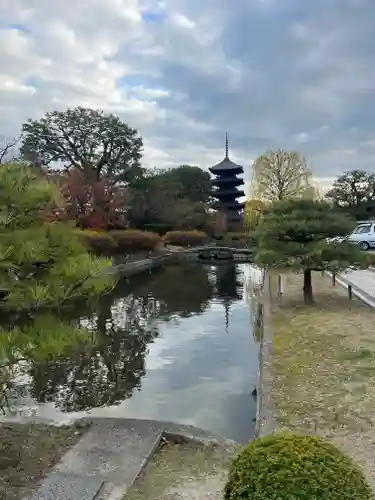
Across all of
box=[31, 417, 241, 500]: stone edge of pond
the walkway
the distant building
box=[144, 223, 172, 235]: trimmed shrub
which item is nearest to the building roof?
the distant building

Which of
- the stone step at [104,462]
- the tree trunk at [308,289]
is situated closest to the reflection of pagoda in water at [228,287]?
the tree trunk at [308,289]

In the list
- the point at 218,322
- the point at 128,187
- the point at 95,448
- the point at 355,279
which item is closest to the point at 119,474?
the point at 95,448

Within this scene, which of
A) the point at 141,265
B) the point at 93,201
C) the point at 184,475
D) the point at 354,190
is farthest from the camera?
the point at 354,190

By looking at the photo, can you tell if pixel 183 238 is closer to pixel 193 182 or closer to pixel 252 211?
pixel 252 211

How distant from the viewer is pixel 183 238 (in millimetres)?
38969

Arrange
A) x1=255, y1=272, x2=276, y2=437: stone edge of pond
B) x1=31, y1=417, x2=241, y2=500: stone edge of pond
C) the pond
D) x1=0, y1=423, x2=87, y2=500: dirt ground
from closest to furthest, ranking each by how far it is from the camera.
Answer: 1. x1=31, y1=417, x2=241, y2=500: stone edge of pond
2. x1=0, y1=423, x2=87, y2=500: dirt ground
3. x1=255, y1=272, x2=276, y2=437: stone edge of pond
4. the pond

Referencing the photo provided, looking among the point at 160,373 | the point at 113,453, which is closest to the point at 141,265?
the point at 160,373

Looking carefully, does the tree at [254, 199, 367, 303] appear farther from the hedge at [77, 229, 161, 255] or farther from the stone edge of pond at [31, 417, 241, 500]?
the hedge at [77, 229, 161, 255]

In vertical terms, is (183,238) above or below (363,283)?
above

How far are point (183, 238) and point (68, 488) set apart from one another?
117 feet

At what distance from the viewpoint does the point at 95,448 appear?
419cm

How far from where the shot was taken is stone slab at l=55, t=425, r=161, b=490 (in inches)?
145

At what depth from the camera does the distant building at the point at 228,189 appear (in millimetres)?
45906

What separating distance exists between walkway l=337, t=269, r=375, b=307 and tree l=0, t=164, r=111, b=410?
8.21 metres
